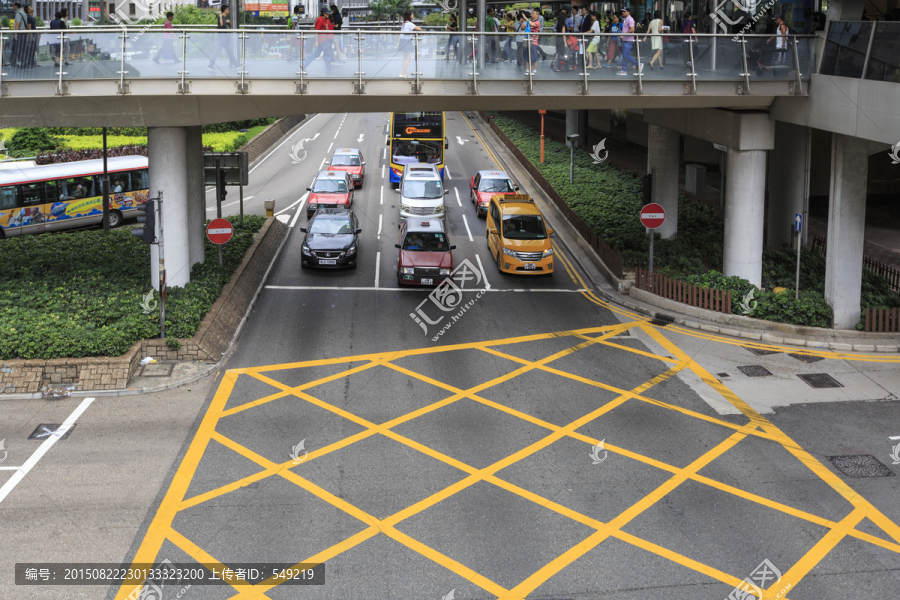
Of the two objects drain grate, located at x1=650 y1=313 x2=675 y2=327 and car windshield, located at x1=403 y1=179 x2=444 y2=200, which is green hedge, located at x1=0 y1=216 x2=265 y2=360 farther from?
drain grate, located at x1=650 y1=313 x2=675 y2=327

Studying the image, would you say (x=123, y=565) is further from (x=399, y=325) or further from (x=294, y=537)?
(x=399, y=325)

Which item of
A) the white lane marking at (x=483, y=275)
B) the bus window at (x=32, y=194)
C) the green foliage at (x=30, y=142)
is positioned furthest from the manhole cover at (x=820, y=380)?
the green foliage at (x=30, y=142)

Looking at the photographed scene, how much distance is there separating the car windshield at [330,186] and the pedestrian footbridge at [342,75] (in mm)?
12331

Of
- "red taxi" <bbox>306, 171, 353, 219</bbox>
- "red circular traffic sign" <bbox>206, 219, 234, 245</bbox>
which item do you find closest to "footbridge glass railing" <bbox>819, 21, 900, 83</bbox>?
"red circular traffic sign" <bbox>206, 219, 234, 245</bbox>

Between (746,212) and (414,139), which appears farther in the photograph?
(414,139)

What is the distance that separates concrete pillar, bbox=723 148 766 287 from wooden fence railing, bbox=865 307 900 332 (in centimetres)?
306

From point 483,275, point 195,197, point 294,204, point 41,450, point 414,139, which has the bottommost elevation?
point 41,450

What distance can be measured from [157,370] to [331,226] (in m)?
10.2

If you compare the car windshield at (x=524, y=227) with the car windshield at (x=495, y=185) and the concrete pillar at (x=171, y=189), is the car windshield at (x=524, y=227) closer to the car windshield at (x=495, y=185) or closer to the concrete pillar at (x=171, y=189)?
the car windshield at (x=495, y=185)

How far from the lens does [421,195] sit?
31328 millimetres

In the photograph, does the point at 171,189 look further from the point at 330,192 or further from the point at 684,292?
the point at 684,292

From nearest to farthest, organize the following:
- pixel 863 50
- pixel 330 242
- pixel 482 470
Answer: pixel 482 470 < pixel 863 50 < pixel 330 242

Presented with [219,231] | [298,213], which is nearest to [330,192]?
[298,213]

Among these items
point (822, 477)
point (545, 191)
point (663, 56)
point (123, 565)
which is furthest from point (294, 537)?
point (545, 191)
